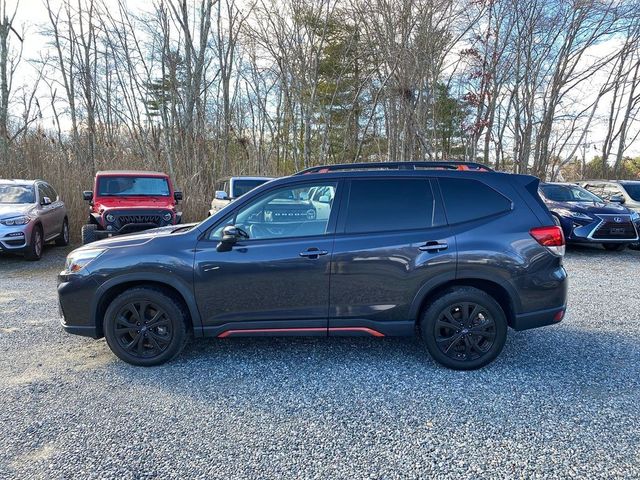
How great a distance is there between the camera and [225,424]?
2.80m

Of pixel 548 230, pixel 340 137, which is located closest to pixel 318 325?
pixel 548 230

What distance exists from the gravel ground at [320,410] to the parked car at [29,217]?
4530mm

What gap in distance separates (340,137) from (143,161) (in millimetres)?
10359

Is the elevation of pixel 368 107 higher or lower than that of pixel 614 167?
higher

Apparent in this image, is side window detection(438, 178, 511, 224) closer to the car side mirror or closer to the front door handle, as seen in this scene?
the front door handle

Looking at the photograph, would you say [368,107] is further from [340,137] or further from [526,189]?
[526,189]

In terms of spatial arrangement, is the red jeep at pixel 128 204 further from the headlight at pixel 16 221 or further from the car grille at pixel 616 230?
the car grille at pixel 616 230

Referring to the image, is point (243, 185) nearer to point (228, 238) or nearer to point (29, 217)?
point (29, 217)

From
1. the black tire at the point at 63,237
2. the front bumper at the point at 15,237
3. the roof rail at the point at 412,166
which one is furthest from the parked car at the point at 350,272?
the black tire at the point at 63,237

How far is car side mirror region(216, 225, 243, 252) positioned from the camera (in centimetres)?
342

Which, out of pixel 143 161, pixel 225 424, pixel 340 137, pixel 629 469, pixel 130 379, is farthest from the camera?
pixel 340 137

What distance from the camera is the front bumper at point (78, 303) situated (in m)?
3.55

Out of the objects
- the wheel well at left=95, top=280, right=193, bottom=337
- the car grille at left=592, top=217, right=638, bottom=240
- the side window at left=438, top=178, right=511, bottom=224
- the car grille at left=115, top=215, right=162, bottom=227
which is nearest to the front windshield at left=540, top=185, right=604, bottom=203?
the car grille at left=592, top=217, right=638, bottom=240

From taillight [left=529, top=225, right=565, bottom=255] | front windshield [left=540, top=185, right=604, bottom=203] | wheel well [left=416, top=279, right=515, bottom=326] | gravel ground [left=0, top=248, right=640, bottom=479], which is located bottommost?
gravel ground [left=0, top=248, right=640, bottom=479]
